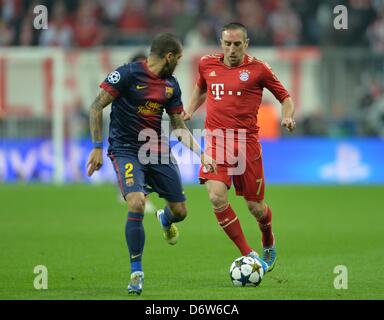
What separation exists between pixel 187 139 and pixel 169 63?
0.81 meters

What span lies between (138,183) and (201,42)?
681 inches

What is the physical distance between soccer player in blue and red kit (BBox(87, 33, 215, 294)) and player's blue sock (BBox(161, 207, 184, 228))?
1.23 ft

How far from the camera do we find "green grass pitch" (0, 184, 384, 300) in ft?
29.5

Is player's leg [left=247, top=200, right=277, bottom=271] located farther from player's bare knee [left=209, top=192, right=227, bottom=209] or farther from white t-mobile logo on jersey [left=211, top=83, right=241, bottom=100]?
white t-mobile logo on jersey [left=211, top=83, right=241, bottom=100]

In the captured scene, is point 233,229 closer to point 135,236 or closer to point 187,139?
point 187,139

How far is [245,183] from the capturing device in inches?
396

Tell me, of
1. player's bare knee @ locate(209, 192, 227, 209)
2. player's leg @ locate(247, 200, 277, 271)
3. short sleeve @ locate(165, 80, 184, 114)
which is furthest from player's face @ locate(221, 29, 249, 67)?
player's leg @ locate(247, 200, 277, 271)

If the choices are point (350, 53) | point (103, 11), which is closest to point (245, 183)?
point (350, 53)

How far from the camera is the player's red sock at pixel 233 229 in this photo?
32.1 feet

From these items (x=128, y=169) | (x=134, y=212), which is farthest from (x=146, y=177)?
(x=134, y=212)

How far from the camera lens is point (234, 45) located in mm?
9875

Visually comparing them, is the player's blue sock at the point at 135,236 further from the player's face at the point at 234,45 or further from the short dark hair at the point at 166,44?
the player's face at the point at 234,45

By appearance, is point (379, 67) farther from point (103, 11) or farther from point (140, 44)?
point (103, 11)

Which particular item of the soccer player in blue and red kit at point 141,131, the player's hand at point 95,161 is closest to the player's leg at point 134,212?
the soccer player in blue and red kit at point 141,131
